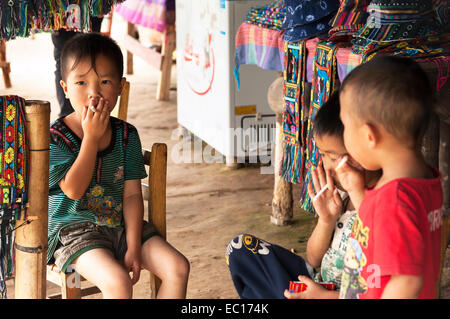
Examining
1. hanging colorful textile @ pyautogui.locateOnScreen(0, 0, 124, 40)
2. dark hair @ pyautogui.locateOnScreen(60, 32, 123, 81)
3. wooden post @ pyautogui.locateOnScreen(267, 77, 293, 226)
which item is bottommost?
wooden post @ pyautogui.locateOnScreen(267, 77, 293, 226)

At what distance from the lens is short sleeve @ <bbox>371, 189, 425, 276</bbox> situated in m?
1.37

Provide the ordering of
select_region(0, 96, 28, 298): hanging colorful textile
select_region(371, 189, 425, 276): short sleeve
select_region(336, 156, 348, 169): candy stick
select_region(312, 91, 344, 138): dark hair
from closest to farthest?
select_region(371, 189, 425, 276): short sleeve → select_region(0, 96, 28, 298): hanging colorful textile → select_region(336, 156, 348, 169): candy stick → select_region(312, 91, 344, 138): dark hair

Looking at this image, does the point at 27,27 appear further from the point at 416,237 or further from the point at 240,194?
the point at 240,194

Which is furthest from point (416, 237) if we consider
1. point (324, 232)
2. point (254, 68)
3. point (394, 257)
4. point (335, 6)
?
point (254, 68)

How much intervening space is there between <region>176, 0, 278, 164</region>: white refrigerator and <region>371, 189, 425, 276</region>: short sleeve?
2837mm

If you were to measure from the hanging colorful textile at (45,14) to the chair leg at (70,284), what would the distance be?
81 cm

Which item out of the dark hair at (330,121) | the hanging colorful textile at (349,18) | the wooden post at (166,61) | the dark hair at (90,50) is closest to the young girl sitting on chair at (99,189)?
the dark hair at (90,50)

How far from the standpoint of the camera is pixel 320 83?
279 centimetres

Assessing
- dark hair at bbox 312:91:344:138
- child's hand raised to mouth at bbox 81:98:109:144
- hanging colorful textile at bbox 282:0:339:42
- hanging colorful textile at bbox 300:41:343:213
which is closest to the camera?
dark hair at bbox 312:91:344:138

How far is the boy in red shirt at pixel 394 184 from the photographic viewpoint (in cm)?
138

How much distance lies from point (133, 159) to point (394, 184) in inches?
40.6

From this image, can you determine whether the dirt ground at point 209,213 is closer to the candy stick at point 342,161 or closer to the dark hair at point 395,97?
the candy stick at point 342,161

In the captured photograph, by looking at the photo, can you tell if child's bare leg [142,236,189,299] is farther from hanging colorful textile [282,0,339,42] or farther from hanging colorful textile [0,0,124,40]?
hanging colorful textile [282,0,339,42]

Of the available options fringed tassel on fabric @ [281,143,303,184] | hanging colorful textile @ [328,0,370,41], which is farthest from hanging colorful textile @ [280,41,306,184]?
hanging colorful textile @ [328,0,370,41]
